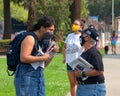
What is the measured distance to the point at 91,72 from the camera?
6.43 m

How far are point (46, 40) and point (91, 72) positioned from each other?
0.72m

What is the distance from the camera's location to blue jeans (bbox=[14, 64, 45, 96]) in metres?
6.55

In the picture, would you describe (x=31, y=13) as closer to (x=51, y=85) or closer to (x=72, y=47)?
(x=51, y=85)

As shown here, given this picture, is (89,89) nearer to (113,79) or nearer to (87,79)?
(87,79)

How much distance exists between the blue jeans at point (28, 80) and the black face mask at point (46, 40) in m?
0.30

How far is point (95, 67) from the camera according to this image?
255 inches

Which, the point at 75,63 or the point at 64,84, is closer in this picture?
the point at 75,63

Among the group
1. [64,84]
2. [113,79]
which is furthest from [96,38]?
[113,79]

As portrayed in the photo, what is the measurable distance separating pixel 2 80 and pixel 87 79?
7.79 metres

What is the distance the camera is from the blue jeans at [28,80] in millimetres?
6547

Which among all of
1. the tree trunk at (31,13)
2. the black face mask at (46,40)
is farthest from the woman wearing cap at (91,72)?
the tree trunk at (31,13)

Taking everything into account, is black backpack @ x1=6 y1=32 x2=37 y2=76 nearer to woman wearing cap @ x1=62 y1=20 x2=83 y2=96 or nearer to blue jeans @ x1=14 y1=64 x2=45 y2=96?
blue jeans @ x1=14 y1=64 x2=45 y2=96

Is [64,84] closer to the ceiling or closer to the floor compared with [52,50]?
closer to the floor

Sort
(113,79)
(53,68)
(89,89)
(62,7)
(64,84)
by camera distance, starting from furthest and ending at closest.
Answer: (62,7) < (53,68) < (113,79) < (64,84) < (89,89)
